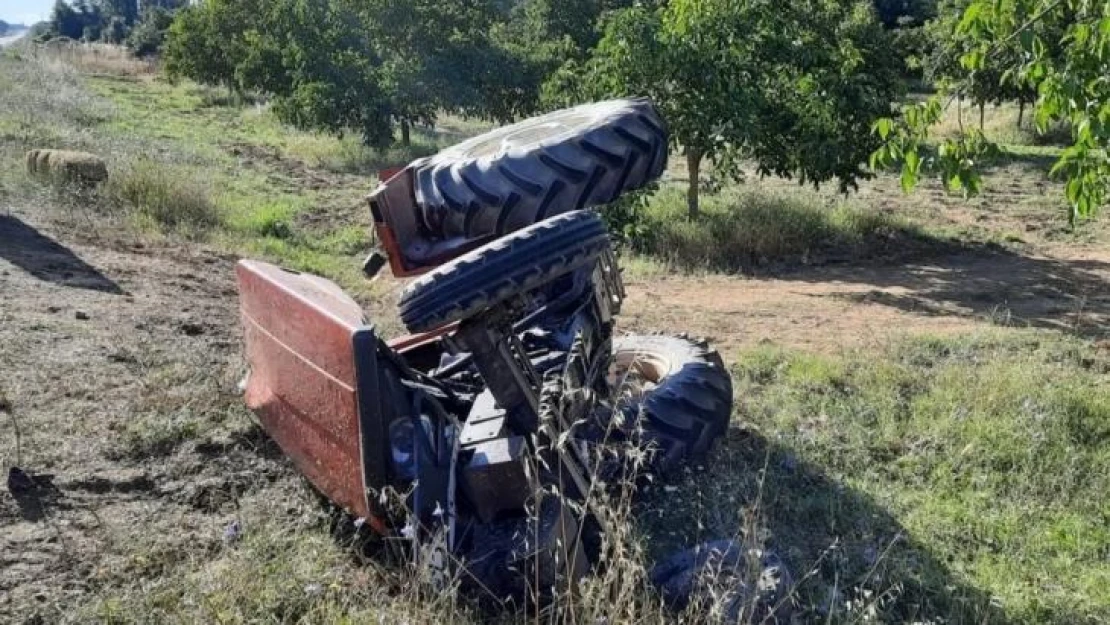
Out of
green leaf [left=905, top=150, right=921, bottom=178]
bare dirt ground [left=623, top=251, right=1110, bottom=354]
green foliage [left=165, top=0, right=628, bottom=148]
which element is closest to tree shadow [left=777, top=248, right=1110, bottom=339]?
bare dirt ground [left=623, top=251, right=1110, bottom=354]

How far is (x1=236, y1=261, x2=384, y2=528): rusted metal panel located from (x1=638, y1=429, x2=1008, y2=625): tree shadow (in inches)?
45.2

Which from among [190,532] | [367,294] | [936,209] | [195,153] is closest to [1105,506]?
[190,532]

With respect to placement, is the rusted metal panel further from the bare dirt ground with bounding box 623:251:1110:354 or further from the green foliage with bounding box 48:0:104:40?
the green foliage with bounding box 48:0:104:40

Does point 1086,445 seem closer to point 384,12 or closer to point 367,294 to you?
point 367,294

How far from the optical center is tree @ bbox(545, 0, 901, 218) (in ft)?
30.8

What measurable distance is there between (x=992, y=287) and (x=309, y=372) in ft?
22.6

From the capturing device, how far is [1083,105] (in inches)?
134

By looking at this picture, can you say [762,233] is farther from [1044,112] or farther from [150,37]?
[150,37]

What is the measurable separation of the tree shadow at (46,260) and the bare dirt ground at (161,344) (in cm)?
2

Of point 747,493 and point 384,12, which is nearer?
point 747,493

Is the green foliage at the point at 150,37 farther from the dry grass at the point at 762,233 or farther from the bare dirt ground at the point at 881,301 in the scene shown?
the bare dirt ground at the point at 881,301

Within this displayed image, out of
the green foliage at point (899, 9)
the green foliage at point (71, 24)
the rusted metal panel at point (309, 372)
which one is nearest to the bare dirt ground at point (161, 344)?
the rusted metal panel at point (309, 372)

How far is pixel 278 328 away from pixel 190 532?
79cm

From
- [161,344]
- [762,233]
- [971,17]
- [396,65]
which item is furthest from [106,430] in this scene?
[396,65]
